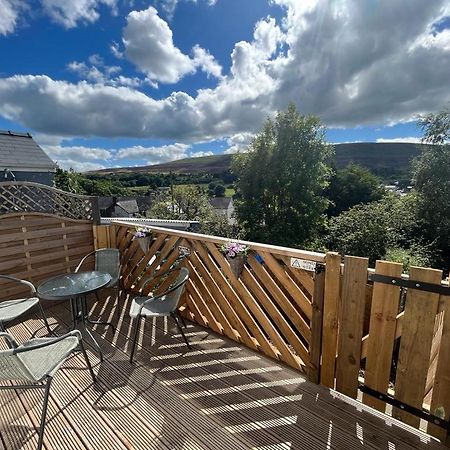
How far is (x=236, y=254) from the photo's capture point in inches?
95.6

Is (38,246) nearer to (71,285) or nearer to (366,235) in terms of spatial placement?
(71,285)

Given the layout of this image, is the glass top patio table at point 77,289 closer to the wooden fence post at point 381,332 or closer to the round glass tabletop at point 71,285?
the round glass tabletop at point 71,285

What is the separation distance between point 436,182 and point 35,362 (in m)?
13.3

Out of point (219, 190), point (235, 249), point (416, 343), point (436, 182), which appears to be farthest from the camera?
point (219, 190)

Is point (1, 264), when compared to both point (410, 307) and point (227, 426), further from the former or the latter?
point (410, 307)

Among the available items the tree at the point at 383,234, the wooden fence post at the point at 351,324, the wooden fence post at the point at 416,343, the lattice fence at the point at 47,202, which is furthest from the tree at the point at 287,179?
the wooden fence post at the point at 416,343

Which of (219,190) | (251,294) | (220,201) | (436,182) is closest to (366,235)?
(436,182)

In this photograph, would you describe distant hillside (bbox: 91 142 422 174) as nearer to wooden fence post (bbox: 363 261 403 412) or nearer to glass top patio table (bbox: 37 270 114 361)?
glass top patio table (bbox: 37 270 114 361)

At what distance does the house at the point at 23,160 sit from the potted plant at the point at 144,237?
6587 millimetres

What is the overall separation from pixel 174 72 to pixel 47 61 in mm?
3535

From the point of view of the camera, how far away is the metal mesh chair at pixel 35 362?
1506 millimetres

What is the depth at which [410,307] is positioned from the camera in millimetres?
1645

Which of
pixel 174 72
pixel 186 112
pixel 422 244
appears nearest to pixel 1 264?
pixel 174 72

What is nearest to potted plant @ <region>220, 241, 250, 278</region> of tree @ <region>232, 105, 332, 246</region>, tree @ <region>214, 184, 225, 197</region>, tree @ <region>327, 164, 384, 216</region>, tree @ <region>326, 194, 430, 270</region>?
tree @ <region>326, 194, 430, 270</region>
